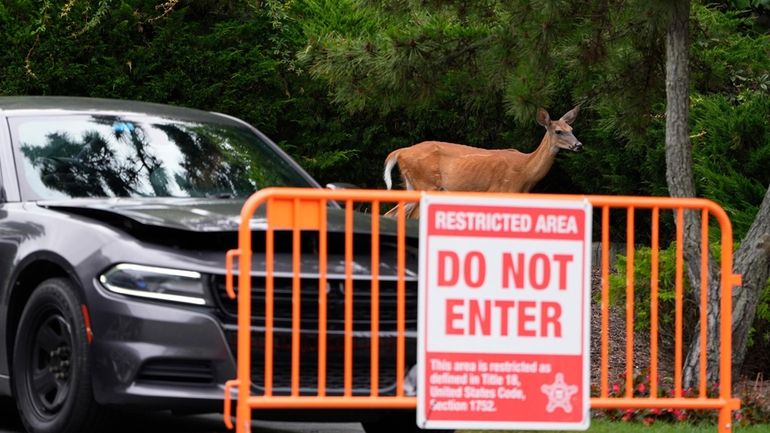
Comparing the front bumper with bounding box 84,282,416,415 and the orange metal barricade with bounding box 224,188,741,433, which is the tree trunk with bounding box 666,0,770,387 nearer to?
the orange metal barricade with bounding box 224,188,741,433

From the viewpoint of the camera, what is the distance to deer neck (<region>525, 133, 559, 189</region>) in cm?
1892

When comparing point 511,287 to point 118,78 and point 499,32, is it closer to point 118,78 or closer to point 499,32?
point 499,32

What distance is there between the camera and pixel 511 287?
6.49 m

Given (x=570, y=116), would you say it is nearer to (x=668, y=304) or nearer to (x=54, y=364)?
(x=668, y=304)

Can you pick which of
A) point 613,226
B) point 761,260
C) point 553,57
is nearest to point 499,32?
point 553,57

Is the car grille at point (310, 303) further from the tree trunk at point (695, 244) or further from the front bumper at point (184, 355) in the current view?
the tree trunk at point (695, 244)

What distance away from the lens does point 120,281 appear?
709 centimetres

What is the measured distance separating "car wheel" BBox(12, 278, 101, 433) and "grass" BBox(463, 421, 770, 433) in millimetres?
2983

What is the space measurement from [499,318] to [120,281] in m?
1.74

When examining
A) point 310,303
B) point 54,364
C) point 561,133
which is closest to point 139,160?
point 54,364

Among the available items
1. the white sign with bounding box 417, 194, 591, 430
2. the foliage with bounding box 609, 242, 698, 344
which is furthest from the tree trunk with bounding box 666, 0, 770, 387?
the white sign with bounding box 417, 194, 591, 430

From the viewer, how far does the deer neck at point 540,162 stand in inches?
745

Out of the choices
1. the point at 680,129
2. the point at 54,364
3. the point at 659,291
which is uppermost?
the point at 680,129

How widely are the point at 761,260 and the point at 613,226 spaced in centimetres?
821
